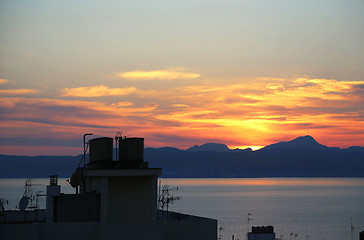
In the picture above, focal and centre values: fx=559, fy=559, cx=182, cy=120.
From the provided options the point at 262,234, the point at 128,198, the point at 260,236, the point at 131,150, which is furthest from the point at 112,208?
the point at 262,234

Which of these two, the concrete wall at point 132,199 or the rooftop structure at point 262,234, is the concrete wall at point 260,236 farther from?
the concrete wall at point 132,199

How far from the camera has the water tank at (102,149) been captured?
24.9 m

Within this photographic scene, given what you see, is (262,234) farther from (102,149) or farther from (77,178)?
(102,149)

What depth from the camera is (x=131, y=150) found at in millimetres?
25078

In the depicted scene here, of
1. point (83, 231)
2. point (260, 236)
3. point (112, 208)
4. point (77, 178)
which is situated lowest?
point (260, 236)

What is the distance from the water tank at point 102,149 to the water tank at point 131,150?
0.50 meters

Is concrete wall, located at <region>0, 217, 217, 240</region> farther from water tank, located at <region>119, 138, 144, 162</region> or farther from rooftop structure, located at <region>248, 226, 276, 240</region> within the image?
rooftop structure, located at <region>248, 226, 276, 240</region>

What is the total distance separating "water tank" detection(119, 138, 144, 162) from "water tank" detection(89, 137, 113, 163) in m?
0.50

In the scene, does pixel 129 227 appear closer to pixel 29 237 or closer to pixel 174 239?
pixel 174 239

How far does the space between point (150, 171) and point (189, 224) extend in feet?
9.52

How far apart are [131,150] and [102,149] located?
1304 millimetres

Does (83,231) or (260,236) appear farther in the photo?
(260,236)

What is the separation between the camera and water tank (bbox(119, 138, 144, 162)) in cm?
2489

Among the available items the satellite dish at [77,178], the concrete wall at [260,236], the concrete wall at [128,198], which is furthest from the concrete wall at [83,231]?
the concrete wall at [260,236]
